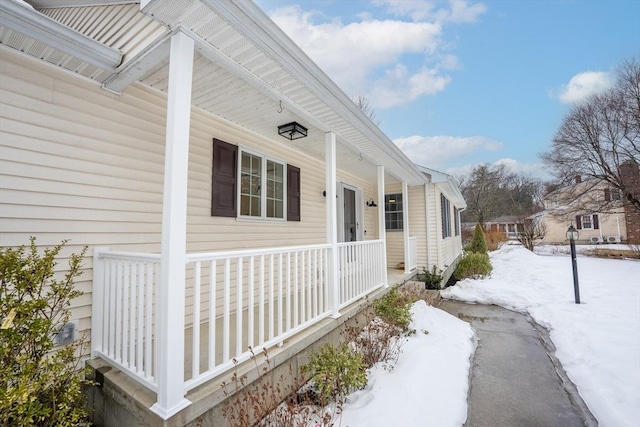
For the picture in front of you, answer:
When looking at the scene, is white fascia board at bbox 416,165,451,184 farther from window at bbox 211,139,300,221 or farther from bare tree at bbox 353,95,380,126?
bare tree at bbox 353,95,380,126

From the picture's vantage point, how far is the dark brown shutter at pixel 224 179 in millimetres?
3715

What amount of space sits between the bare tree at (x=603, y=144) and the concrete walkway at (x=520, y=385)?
15.0m

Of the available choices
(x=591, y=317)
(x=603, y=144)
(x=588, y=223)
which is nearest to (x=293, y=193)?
(x=591, y=317)

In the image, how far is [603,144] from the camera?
48.2 ft

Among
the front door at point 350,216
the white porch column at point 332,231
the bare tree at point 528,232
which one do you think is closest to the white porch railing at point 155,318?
the white porch column at point 332,231

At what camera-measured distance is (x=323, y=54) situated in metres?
13.1

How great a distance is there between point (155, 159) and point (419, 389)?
3721mm

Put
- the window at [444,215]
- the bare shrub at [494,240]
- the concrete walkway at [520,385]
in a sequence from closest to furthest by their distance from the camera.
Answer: the concrete walkway at [520,385] < the window at [444,215] < the bare shrub at [494,240]

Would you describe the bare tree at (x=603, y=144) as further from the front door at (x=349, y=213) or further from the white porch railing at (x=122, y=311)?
the white porch railing at (x=122, y=311)

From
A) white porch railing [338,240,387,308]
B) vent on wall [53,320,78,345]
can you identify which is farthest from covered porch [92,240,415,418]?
white porch railing [338,240,387,308]

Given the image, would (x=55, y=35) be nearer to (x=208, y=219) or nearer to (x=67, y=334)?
(x=208, y=219)

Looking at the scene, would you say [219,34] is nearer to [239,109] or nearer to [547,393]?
[239,109]

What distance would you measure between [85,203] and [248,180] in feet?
6.76

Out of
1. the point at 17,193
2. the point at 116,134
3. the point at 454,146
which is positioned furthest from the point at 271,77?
the point at 454,146
